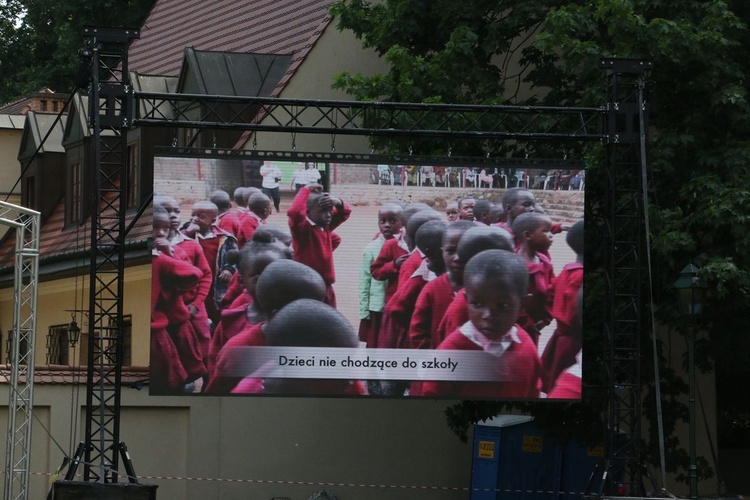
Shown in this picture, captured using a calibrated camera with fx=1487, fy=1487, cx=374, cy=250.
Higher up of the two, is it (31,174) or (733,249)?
(31,174)

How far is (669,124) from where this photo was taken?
1998 centimetres

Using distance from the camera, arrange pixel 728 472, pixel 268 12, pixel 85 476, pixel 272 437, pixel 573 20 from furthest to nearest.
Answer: pixel 268 12, pixel 728 472, pixel 272 437, pixel 573 20, pixel 85 476

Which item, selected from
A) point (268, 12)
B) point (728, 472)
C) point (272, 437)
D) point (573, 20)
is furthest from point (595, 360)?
point (268, 12)

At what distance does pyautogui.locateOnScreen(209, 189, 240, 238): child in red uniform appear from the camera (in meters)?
18.0

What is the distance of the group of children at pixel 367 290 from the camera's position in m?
18.0

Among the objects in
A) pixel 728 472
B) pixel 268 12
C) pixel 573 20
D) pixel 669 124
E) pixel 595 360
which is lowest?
pixel 728 472

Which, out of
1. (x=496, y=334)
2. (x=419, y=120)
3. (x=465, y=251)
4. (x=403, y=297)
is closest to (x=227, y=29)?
(x=419, y=120)

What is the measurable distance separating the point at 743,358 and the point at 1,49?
2438 centimetres

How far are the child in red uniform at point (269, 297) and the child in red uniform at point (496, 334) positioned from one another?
1783mm

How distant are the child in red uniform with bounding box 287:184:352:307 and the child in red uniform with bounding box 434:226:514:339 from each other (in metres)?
1.42

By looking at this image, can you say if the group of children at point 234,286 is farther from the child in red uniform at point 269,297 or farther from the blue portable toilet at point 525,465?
the blue portable toilet at point 525,465

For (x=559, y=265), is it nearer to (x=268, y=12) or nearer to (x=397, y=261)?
(x=397, y=261)

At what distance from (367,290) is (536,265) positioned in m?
2.14

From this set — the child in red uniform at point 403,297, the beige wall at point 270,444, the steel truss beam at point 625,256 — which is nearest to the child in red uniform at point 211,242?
the child in red uniform at point 403,297
